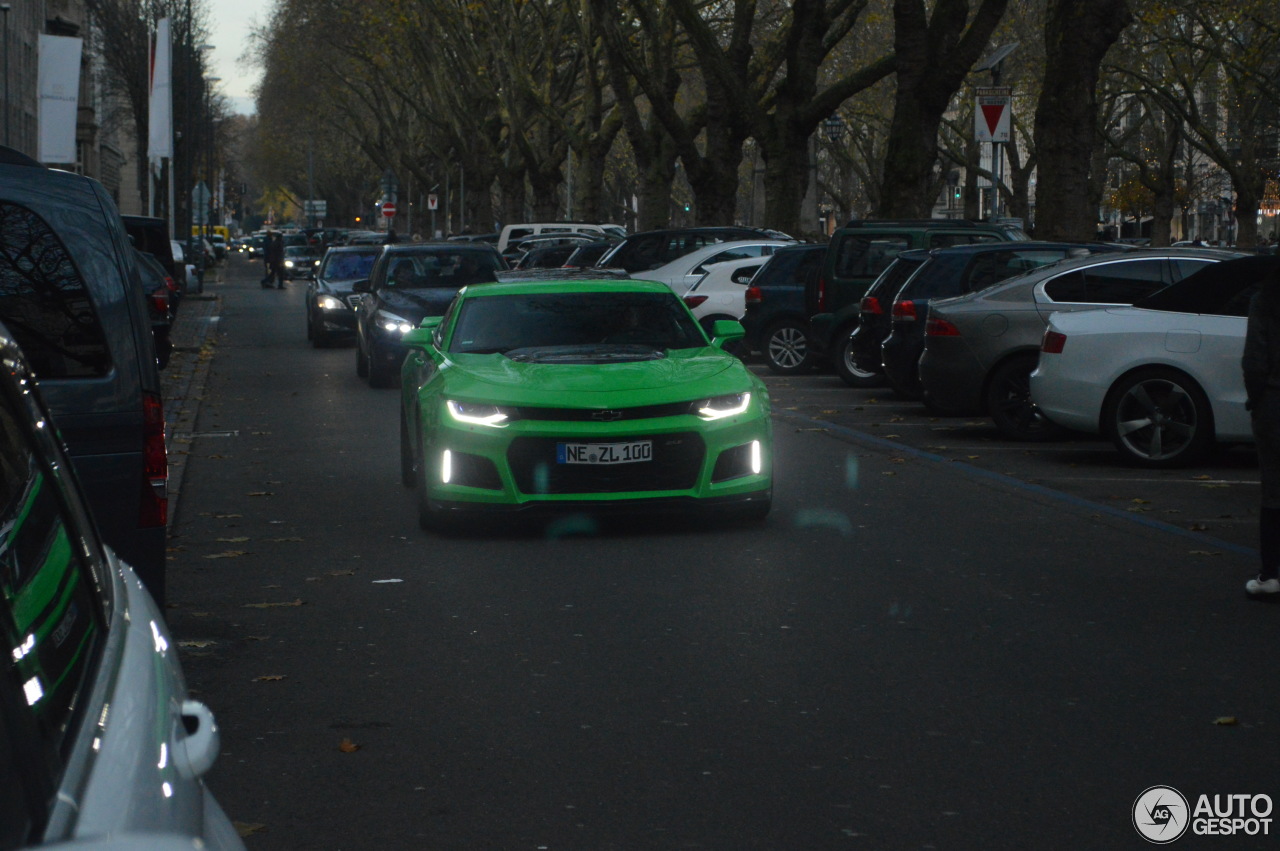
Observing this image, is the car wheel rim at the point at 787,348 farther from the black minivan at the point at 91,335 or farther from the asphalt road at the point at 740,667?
the black minivan at the point at 91,335

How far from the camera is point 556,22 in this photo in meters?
49.9

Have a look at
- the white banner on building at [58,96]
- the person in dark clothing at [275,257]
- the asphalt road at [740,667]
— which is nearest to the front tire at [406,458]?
the asphalt road at [740,667]

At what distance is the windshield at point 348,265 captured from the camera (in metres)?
30.6

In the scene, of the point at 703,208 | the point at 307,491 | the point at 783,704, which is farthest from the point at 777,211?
the point at 783,704

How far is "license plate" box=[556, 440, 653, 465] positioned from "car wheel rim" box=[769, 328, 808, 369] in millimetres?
13955

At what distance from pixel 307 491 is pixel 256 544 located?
231cm

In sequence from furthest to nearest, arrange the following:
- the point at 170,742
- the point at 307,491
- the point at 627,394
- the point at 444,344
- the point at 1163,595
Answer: the point at 307,491, the point at 444,344, the point at 627,394, the point at 1163,595, the point at 170,742

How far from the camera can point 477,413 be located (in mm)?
9773

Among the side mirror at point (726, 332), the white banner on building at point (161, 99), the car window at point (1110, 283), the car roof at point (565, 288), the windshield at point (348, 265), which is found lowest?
the side mirror at point (726, 332)

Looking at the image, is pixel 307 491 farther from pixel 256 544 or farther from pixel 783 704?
pixel 783 704

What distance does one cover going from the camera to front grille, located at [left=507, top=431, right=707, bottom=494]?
967 cm

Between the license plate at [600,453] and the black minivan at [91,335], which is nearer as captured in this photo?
the black minivan at [91,335]

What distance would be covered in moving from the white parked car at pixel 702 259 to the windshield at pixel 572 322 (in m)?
15.3

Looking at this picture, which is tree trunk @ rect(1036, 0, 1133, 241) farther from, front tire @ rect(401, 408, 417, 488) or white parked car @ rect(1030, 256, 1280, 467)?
front tire @ rect(401, 408, 417, 488)
